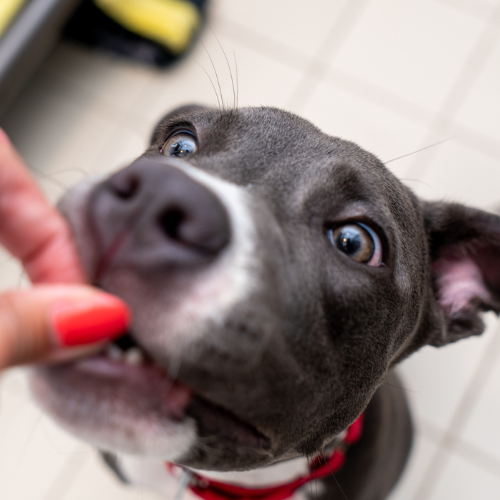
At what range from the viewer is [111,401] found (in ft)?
3.16

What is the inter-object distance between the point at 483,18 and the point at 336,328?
11.4 feet

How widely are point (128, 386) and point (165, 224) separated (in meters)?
0.32

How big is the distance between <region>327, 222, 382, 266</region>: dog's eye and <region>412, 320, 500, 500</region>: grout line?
1.91 metres

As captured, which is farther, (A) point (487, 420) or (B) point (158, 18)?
(B) point (158, 18)

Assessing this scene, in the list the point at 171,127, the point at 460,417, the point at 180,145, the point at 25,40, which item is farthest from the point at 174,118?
the point at 460,417

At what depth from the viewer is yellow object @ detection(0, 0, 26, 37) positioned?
9.73ft

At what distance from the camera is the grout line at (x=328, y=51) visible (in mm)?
3637

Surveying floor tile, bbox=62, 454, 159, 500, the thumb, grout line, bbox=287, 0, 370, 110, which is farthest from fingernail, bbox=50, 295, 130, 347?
grout line, bbox=287, 0, 370, 110

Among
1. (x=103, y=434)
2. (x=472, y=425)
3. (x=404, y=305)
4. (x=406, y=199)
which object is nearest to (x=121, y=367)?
(x=103, y=434)

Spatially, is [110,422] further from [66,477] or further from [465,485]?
[465,485]

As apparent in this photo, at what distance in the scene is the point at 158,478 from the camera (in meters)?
2.12

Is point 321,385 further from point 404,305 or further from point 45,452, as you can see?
point 45,452

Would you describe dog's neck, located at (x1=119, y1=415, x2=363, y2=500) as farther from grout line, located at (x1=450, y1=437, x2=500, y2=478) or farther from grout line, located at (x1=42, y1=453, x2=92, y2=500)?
grout line, located at (x1=450, y1=437, x2=500, y2=478)

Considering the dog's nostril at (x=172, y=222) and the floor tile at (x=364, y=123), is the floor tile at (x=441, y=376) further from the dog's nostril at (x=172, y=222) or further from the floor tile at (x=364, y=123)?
the dog's nostril at (x=172, y=222)
